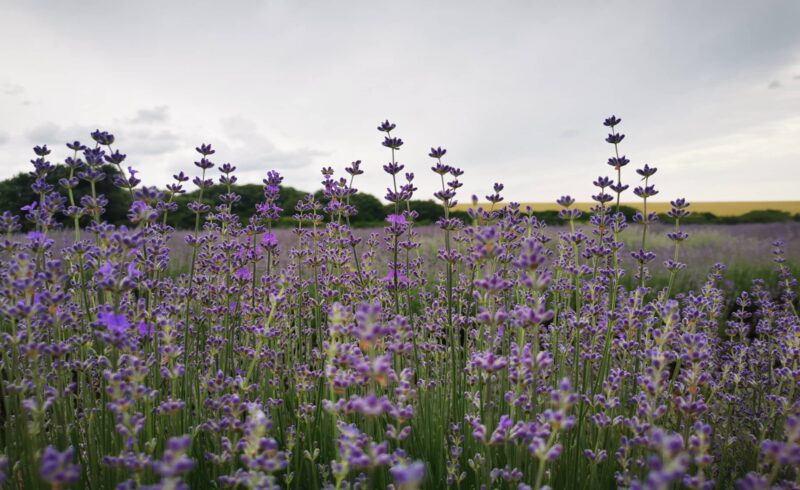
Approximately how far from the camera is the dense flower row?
69.3 inches

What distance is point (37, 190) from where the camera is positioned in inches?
109

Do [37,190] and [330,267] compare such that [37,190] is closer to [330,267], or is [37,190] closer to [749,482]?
[330,267]

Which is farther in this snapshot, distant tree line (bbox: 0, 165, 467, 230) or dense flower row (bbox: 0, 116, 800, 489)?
distant tree line (bbox: 0, 165, 467, 230)

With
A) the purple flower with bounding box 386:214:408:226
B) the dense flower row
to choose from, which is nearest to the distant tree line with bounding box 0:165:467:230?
the purple flower with bounding box 386:214:408:226

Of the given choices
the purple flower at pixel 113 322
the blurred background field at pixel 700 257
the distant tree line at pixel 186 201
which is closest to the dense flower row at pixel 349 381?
the purple flower at pixel 113 322

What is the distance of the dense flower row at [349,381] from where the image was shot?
176cm

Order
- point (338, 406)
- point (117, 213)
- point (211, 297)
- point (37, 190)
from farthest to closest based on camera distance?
point (117, 213), point (211, 297), point (37, 190), point (338, 406)

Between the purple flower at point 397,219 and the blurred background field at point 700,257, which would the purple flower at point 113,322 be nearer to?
the purple flower at point 397,219

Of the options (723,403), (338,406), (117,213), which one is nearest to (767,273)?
(723,403)

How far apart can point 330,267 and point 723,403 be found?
3413 millimetres

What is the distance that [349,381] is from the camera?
6.04 ft

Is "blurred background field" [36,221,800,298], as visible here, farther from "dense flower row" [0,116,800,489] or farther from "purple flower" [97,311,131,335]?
"purple flower" [97,311,131,335]

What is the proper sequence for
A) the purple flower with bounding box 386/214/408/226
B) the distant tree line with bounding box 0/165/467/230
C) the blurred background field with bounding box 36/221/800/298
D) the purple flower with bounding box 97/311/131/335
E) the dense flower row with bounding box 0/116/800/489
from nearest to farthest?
the dense flower row with bounding box 0/116/800/489 < the purple flower with bounding box 97/311/131/335 < the purple flower with bounding box 386/214/408/226 < the blurred background field with bounding box 36/221/800/298 < the distant tree line with bounding box 0/165/467/230

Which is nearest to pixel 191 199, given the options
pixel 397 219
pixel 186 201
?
pixel 186 201
